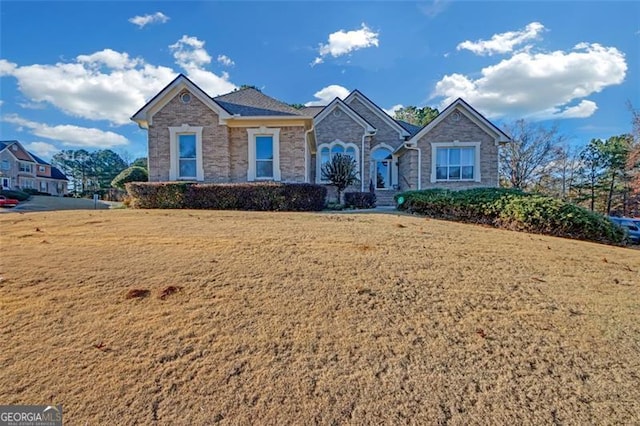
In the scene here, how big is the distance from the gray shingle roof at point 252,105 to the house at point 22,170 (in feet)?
140

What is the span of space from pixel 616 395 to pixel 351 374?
220 centimetres

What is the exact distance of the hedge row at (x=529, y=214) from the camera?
8250 millimetres

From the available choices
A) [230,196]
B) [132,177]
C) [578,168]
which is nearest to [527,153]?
[578,168]

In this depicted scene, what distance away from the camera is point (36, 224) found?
7672 mm

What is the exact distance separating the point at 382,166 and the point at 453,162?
4.83 metres

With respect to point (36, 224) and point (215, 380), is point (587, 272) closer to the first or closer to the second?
point (215, 380)

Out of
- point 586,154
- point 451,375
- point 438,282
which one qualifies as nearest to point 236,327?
point 451,375

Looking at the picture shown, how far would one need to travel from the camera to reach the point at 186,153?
1420 centimetres

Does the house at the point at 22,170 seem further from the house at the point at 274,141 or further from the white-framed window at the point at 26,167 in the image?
the house at the point at 274,141

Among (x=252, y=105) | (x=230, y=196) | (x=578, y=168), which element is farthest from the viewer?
(x=578, y=168)

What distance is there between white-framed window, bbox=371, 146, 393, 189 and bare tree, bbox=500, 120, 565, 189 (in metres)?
14.3

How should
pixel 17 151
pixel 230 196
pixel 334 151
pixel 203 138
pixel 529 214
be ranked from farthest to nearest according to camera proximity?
pixel 17 151 < pixel 334 151 < pixel 203 138 < pixel 230 196 < pixel 529 214

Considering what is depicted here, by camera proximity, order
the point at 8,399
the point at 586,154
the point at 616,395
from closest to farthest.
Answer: the point at 8,399 < the point at 616,395 < the point at 586,154

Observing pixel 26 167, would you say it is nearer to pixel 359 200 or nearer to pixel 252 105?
pixel 252 105
